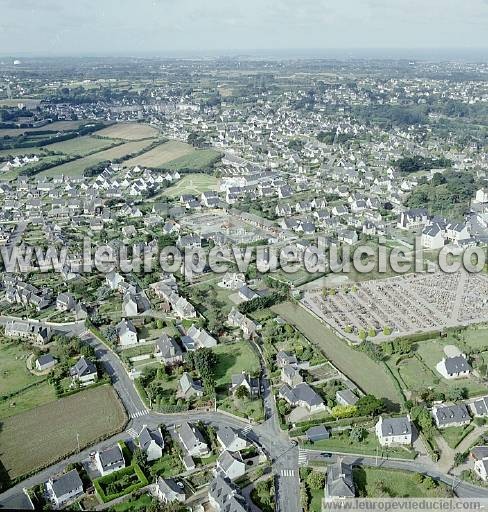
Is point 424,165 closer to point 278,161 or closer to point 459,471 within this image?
point 278,161

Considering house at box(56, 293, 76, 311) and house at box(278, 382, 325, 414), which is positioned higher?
house at box(56, 293, 76, 311)

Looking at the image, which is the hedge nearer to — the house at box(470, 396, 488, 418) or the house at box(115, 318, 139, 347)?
the house at box(115, 318, 139, 347)

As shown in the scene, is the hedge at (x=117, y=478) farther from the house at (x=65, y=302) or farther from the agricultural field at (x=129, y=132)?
the agricultural field at (x=129, y=132)

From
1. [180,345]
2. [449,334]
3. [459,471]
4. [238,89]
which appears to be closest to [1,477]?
[180,345]

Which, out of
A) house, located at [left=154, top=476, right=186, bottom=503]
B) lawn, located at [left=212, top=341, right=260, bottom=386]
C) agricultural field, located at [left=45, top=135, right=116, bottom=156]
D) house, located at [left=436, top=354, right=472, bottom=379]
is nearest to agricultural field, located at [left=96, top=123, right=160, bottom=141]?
agricultural field, located at [left=45, top=135, right=116, bottom=156]

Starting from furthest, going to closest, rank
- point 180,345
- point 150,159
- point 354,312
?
point 150,159
point 354,312
point 180,345

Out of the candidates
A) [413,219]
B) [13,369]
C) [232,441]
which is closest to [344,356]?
[232,441]

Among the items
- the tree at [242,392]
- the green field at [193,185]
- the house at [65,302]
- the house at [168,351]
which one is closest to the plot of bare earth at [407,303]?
the tree at [242,392]
